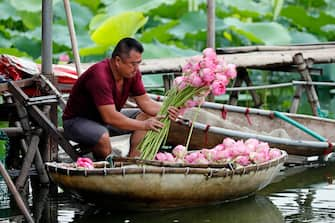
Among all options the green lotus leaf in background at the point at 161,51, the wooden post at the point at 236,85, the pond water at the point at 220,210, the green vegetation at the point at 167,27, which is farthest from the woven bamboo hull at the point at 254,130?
the green lotus leaf in background at the point at 161,51

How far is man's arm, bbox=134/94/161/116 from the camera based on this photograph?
764cm

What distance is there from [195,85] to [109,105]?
2.04 feet

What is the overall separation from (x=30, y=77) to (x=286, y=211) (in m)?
2.23

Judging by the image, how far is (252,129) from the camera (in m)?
9.33

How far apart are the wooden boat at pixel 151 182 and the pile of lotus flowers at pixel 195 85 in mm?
265

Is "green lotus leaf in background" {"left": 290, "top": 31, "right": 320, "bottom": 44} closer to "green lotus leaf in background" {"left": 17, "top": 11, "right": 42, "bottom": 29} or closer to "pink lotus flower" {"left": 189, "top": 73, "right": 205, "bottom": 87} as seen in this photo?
"green lotus leaf in background" {"left": 17, "top": 11, "right": 42, "bottom": 29}

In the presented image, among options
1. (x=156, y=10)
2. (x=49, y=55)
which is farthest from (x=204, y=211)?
(x=156, y=10)

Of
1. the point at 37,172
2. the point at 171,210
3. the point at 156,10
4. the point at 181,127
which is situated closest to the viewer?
the point at 171,210

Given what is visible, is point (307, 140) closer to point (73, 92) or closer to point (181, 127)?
point (181, 127)


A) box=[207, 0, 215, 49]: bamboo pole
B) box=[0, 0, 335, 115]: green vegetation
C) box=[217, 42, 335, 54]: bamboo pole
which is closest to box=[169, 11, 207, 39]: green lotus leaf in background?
box=[0, 0, 335, 115]: green vegetation

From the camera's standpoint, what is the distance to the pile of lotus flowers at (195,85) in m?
6.99

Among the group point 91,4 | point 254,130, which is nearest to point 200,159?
point 254,130

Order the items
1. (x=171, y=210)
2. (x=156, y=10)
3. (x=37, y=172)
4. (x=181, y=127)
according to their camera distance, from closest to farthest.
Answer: (x=171, y=210), (x=37, y=172), (x=181, y=127), (x=156, y=10)

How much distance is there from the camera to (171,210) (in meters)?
7.12
